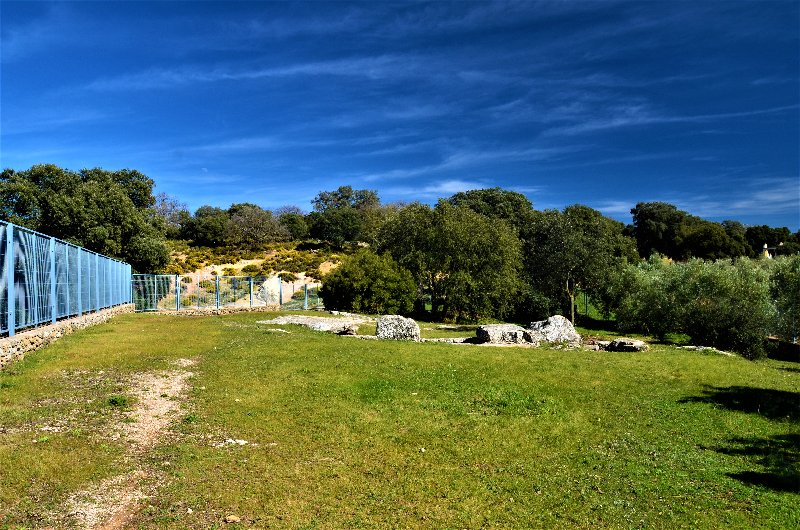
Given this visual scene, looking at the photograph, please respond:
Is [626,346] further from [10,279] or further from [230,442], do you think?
[10,279]

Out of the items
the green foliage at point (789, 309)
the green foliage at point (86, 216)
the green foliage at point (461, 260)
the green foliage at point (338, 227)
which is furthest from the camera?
the green foliage at point (338, 227)

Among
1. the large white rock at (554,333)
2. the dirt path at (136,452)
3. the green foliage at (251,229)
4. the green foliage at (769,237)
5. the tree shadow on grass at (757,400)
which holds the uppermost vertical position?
the green foliage at (251,229)

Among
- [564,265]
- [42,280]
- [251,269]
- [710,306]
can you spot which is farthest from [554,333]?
[251,269]

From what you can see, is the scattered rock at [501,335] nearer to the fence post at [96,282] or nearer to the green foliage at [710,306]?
the green foliage at [710,306]

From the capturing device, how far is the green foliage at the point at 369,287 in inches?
1601

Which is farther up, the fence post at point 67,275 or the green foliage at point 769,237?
the green foliage at point 769,237

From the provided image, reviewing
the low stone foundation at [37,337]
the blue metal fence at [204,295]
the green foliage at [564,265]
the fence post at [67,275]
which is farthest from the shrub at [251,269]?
the fence post at [67,275]

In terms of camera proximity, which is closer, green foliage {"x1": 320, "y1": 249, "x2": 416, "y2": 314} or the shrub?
green foliage {"x1": 320, "y1": 249, "x2": 416, "y2": 314}

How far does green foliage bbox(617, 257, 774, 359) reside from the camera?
2844 centimetres

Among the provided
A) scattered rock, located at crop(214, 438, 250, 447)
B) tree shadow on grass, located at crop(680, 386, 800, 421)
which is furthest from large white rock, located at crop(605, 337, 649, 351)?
scattered rock, located at crop(214, 438, 250, 447)

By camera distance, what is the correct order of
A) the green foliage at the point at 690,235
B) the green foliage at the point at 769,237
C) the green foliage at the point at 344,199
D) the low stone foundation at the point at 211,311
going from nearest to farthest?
the low stone foundation at the point at 211,311, the green foliage at the point at 690,235, the green foliage at the point at 769,237, the green foliage at the point at 344,199

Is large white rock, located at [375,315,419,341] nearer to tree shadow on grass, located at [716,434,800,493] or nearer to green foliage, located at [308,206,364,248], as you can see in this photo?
tree shadow on grass, located at [716,434,800,493]

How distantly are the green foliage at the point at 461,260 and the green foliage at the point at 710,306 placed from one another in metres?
11.6

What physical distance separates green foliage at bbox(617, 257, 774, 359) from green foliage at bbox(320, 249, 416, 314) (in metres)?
16.8
